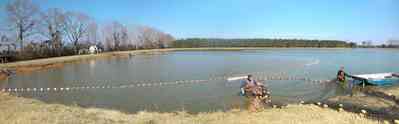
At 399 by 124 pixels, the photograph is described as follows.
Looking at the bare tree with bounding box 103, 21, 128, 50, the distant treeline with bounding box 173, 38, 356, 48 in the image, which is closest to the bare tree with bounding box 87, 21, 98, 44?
the bare tree with bounding box 103, 21, 128, 50

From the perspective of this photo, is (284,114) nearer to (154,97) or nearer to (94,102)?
→ (154,97)

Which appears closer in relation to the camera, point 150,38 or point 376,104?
point 376,104

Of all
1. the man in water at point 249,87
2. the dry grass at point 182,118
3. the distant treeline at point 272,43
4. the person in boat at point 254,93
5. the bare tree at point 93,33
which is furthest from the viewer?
the distant treeline at point 272,43

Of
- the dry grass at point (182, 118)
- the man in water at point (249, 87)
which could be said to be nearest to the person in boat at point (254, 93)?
the man in water at point (249, 87)

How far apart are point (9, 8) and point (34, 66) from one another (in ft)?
52.8

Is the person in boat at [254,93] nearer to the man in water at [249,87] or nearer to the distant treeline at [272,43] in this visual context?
the man in water at [249,87]

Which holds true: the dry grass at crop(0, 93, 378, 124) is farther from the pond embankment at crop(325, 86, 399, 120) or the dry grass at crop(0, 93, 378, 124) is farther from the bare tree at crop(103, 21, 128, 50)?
the bare tree at crop(103, 21, 128, 50)

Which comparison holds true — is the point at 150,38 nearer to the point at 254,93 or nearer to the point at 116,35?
the point at 116,35

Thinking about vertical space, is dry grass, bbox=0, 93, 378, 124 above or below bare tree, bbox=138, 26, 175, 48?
below

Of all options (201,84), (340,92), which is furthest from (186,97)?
(340,92)

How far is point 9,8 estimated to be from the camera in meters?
33.3

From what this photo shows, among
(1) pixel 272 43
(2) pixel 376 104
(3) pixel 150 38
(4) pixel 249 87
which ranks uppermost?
(3) pixel 150 38

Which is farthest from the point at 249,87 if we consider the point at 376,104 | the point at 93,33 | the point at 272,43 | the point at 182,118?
the point at 272,43

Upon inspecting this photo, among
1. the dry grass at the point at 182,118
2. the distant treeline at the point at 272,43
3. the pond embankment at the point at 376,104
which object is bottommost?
the pond embankment at the point at 376,104
